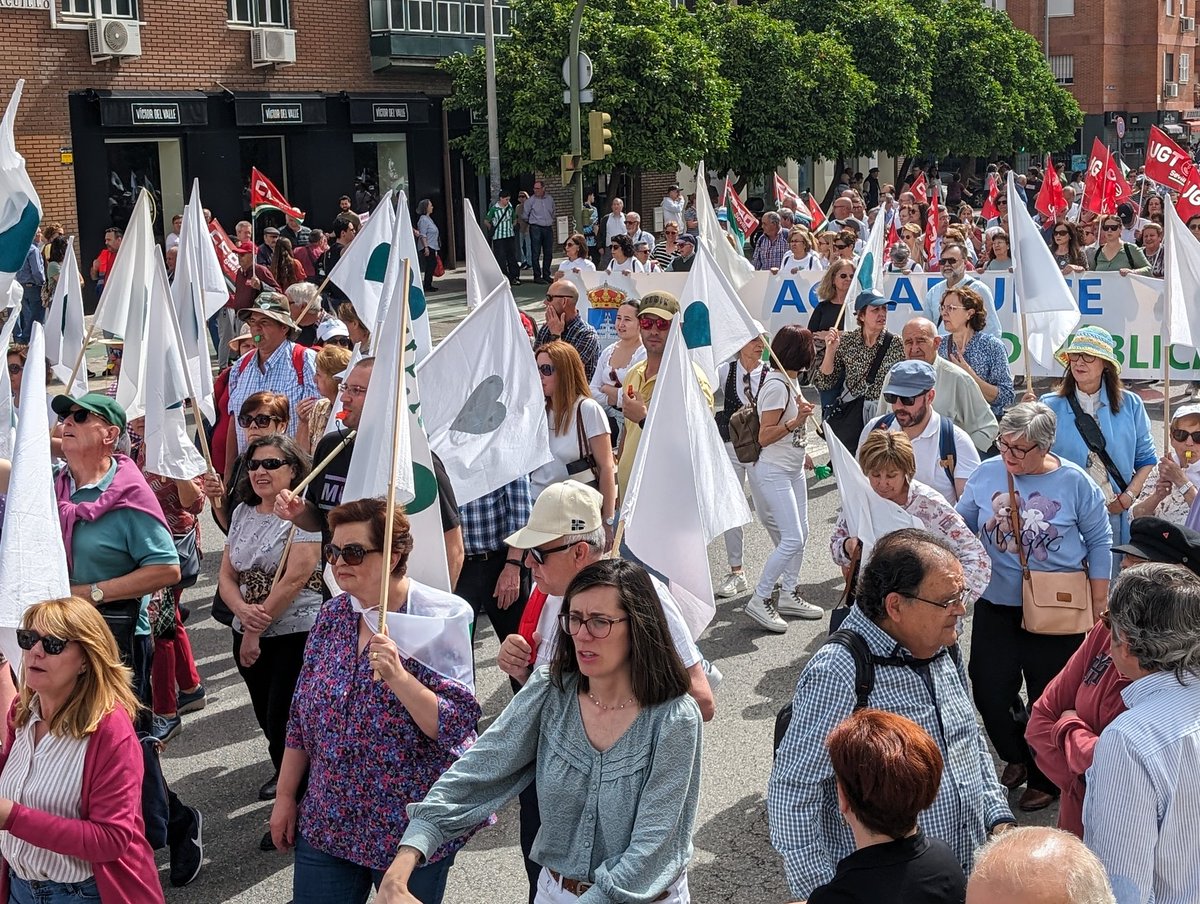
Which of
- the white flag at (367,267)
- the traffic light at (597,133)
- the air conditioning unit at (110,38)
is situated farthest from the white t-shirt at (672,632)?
the air conditioning unit at (110,38)

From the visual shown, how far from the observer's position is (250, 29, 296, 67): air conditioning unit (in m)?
27.2

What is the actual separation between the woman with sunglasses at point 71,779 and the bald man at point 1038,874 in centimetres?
240

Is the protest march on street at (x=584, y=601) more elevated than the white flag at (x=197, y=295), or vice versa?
the white flag at (x=197, y=295)

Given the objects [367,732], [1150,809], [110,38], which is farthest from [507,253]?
[1150,809]

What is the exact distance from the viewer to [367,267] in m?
9.86

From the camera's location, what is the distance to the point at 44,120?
23750 mm

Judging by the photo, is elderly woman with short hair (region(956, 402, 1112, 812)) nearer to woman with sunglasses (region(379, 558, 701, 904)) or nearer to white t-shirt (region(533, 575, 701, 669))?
white t-shirt (region(533, 575, 701, 669))

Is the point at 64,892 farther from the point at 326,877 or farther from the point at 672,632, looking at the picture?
the point at 672,632

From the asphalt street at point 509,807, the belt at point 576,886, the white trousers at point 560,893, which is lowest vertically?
the asphalt street at point 509,807

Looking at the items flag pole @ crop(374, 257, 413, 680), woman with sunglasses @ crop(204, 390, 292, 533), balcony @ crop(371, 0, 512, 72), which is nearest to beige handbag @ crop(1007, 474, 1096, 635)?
flag pole @ crop(374, 257, 413, 680)

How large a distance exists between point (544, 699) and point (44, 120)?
22.5 m

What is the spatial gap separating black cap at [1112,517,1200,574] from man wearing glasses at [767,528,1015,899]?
0.91 metres

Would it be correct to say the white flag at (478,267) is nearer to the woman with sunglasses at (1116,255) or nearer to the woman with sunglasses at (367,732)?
the woman with sunglasses at (367,732)

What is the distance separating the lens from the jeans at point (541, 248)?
2831cm
